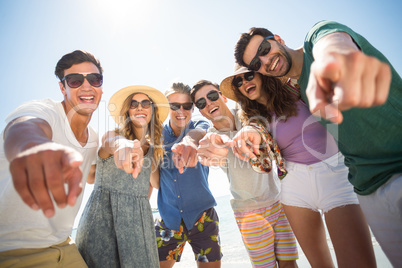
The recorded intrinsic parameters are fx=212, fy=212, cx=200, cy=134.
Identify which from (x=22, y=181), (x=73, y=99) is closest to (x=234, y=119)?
(x=73, y=99)

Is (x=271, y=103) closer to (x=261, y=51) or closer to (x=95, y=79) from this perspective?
(x=261, y=51)

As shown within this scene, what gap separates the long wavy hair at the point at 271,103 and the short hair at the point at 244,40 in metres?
0.41

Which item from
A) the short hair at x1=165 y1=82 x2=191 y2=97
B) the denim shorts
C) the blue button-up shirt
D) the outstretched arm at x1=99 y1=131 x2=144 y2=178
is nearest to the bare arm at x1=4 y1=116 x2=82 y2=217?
the outstretched arm at x1=99 y1=131 x2=144 y2=178

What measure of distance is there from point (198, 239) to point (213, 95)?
230 centimetres

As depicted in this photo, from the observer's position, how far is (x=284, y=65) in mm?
2244

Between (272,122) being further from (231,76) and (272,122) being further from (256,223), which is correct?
(256,223)

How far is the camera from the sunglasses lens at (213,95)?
11.6 feet

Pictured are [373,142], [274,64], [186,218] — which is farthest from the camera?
[186,218]

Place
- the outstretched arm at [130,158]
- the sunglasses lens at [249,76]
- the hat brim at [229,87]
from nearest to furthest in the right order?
the outstretched arm at [130,158], the sunglasses lens at [249,76], the hat brim at [229,87]

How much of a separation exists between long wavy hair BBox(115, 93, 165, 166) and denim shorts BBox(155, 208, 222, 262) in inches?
44.6

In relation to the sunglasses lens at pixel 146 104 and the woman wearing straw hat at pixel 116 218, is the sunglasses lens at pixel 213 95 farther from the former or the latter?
the woman wearing straw hat at pixel 116 218

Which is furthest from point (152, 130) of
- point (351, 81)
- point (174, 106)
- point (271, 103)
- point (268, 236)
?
point (351, 81)

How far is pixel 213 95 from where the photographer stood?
3.56m

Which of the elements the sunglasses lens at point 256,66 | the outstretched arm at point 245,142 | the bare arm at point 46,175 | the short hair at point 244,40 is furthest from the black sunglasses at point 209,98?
the bare arm at point 46,175
